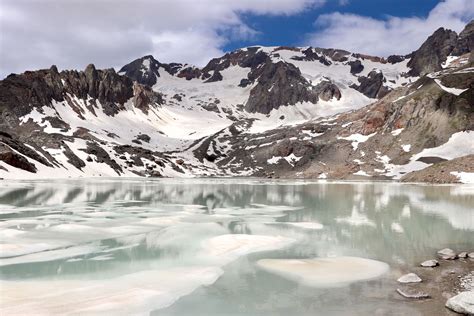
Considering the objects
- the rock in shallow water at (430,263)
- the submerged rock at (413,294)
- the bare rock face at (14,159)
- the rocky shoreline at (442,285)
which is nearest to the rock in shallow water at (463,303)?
the rocky shoreline at (442,285)

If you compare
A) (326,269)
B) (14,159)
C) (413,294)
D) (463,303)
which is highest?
(14,159)

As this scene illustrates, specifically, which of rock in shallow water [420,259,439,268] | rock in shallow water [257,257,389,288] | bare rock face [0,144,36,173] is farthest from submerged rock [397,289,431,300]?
bare rock face [0,144,36,173]

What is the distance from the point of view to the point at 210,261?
20.0 metres

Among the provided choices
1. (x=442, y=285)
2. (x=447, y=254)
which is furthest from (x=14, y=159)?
(x=442, y=285)

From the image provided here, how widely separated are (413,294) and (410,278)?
211 cm

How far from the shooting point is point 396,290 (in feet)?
50.8

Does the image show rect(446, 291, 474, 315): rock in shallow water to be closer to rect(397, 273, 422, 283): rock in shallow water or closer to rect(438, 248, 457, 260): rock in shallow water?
rect(397, 273, 422, 283): rock in shallow water

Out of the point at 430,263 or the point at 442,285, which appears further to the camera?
the point at 430,263

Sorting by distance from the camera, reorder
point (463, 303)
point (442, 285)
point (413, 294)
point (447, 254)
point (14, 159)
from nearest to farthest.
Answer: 1. point (463, 303)
2. point (413, 294)
3. point (442, 285)
4. point (447, 254)
5. point (14, 159)

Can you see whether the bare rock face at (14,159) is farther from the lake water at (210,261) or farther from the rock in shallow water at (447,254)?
the rock in shallow water at (447,254)

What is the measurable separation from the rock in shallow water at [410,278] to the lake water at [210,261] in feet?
1.71

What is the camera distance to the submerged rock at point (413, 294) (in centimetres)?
1462

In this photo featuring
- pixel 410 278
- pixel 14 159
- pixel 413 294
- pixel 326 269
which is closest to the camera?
pixel 413 294

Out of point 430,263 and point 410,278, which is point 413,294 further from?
point 430,263
